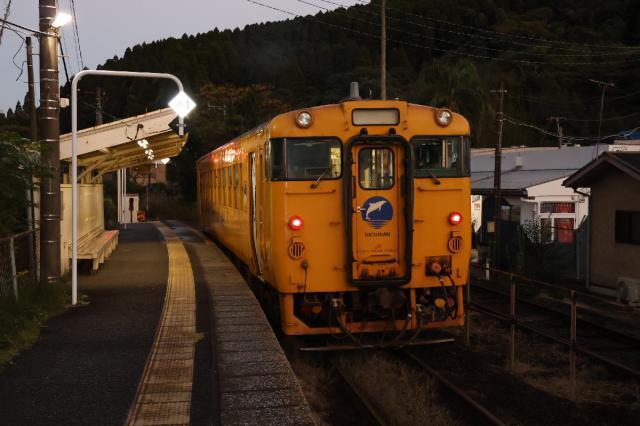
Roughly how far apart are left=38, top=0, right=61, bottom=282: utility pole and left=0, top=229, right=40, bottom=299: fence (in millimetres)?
272

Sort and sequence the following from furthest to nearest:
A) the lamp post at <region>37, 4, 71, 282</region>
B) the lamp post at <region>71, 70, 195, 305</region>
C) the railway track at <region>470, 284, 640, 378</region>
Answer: the lamp post at <region>37, 4, 71, 282</region> < the lamp post at <region>71, 70, 195, 305</region> < the railway track at <region>470, 284, 640, 378</region>

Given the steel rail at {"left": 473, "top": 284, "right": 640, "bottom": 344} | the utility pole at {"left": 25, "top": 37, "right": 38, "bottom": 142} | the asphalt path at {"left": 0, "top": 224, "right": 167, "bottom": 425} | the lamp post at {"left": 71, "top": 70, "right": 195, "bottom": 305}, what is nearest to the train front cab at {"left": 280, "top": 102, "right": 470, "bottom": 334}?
the asphalt path at {"left": 0, "top": 224, "right": 167, "bottom": 425}

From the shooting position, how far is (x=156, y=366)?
6758mm

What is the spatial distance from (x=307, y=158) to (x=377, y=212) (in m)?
1.00

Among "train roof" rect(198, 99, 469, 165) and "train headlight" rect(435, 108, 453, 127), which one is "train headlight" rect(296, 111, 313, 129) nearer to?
"train roof" rect(198, 99, 469, 165)

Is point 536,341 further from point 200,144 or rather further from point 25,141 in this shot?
point 200,144

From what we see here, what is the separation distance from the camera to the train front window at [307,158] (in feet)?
25.4

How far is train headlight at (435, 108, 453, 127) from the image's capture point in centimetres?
801

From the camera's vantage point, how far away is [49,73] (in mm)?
10797

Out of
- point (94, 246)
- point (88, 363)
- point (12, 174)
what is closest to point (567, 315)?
point (88, 363)

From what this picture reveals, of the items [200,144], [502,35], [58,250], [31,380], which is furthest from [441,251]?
[502,35]

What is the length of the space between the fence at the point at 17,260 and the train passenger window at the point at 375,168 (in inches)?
168

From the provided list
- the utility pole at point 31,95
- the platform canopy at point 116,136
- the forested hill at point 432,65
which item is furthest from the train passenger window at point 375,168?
the forested hill at point 432,65

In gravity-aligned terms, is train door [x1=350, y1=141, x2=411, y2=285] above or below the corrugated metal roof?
below
